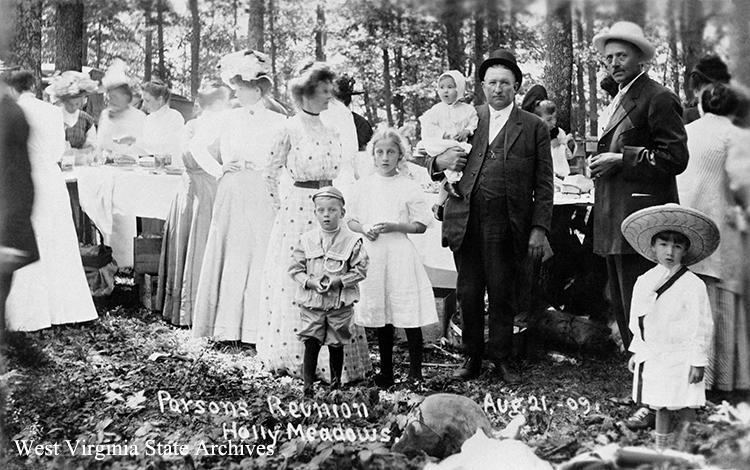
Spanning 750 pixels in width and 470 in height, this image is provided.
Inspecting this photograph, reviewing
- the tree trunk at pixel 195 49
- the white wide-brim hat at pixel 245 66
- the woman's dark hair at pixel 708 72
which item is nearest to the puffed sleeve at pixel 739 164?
the woman's dark hair at pixel 708 72

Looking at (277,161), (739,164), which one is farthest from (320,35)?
(739,164)

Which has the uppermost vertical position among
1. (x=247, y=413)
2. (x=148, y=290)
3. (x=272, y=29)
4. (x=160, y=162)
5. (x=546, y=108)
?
(x=272, y=29)

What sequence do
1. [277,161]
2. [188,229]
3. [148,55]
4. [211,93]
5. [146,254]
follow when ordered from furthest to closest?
[188,229] → [146,254] → [211,93] → [277,161] → [148,55]

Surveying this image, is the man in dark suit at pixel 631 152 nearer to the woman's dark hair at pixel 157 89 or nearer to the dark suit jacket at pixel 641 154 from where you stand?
the dark suit jacket at pixel 641 154

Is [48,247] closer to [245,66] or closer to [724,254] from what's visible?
[245,66]

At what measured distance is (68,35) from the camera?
175 inches

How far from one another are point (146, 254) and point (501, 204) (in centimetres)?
290

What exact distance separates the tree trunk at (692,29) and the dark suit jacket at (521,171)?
3.05ft

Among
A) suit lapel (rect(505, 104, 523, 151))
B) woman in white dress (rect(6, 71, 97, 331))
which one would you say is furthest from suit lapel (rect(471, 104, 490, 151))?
woman in white dress (rect(6, 71, 97, 331))

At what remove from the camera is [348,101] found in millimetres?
5250

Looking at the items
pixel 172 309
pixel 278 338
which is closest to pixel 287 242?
pixel 278 338

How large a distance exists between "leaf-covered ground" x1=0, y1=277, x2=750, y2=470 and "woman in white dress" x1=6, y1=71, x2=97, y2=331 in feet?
0.35

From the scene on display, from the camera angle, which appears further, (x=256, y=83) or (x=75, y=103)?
(x=256, y=83)

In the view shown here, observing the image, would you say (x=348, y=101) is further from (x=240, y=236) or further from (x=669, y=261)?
(x=669, y=261)
